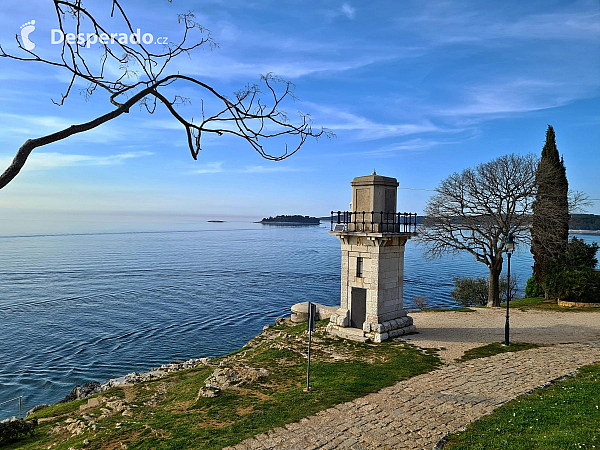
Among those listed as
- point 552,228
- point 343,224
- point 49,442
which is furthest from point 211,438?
point 552,228

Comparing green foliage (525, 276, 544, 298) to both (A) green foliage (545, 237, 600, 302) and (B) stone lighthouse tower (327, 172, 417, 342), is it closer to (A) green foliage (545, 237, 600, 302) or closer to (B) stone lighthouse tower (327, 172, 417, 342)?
(A) green foliage (545, 237, 600, 302)

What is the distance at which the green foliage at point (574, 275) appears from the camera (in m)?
26.8

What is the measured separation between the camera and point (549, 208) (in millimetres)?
26000

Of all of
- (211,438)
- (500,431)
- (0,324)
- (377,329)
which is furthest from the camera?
(0,324)

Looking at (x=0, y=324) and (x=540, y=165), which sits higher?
(x=540, y=165)

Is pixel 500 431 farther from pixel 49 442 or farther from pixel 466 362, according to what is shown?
pixel 49 442

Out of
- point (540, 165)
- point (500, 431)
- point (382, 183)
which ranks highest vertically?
point (540, 165)

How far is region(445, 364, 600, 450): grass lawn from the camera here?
741 centimetres

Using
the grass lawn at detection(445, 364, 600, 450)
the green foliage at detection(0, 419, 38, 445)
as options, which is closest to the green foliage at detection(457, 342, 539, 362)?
the grass lawn at detection(445, 364, 600, 450)

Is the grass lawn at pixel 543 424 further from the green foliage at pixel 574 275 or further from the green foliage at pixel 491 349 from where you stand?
the green foliage at pixel 574 275

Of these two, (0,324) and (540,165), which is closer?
(540,165)

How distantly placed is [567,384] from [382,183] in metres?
9.98

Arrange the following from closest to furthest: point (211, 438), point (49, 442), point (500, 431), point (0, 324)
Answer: point (500, 431)
point (211, 438)
point (49, 442)
point (0, 324)

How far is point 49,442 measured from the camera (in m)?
10.7
